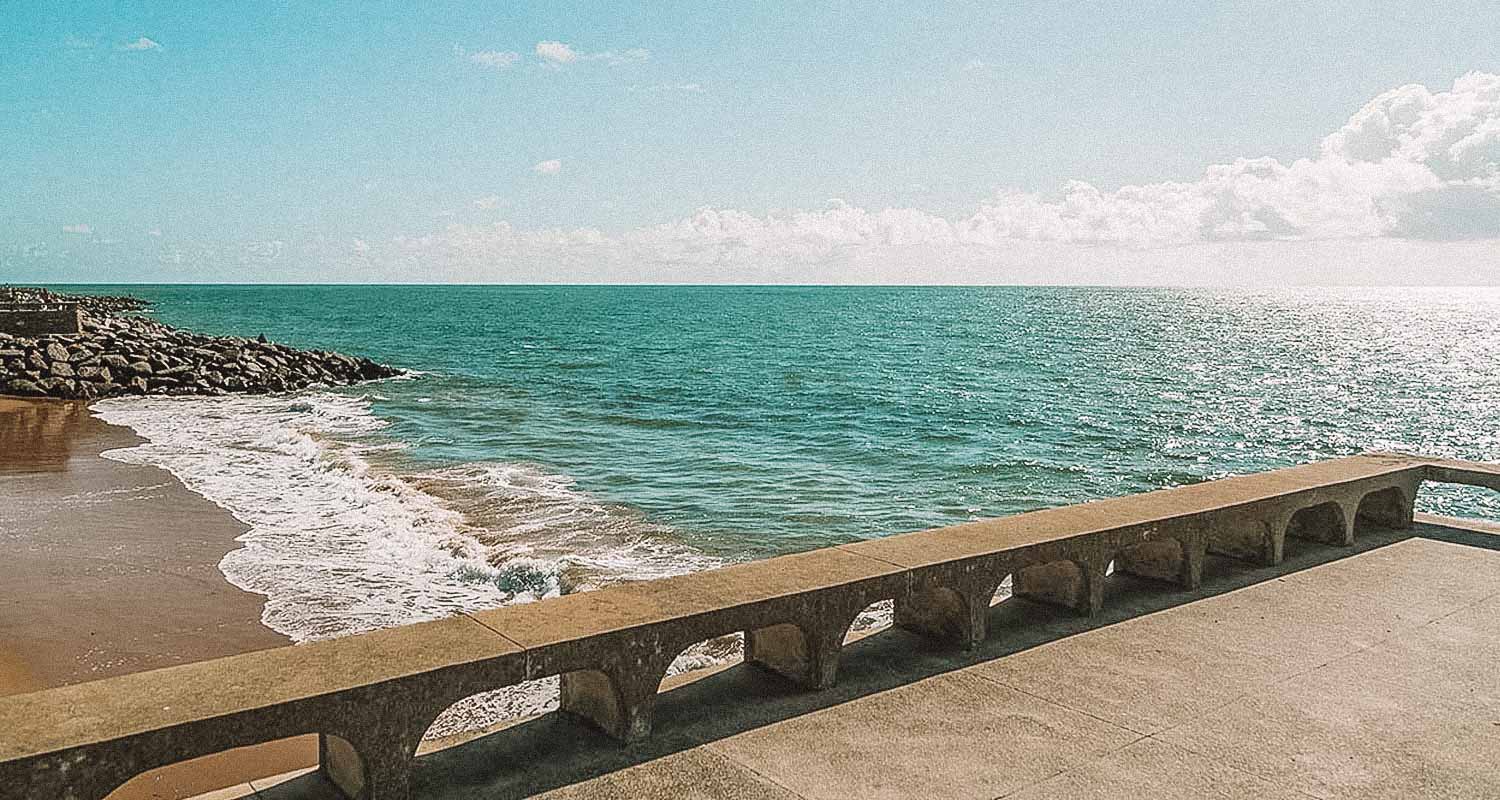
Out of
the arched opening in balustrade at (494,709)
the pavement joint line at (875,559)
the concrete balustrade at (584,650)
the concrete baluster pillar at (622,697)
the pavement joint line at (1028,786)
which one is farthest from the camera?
the arched opening in balustrade at (494,709)

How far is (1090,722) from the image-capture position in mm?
4832

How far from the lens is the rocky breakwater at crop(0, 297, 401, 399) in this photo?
30.5 m

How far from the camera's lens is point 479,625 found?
4488mm

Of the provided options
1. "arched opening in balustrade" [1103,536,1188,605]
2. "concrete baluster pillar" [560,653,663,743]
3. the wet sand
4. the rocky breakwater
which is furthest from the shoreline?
the rocky breakwater

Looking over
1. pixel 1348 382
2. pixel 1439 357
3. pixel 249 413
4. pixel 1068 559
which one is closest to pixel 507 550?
pixel 1068 559

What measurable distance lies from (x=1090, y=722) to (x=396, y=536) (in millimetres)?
11055

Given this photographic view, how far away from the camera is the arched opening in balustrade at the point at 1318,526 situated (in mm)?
8086

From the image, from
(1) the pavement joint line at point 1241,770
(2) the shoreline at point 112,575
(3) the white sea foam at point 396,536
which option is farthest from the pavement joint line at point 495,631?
(2) the shoreline at point 112,575

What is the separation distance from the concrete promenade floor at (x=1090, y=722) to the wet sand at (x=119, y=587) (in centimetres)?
395

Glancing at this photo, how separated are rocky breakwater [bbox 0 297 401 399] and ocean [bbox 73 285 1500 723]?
1.98 metres

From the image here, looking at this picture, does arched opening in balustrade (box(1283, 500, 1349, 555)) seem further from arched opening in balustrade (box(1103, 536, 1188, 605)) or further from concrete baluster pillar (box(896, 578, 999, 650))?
concrete baluster pillar (box(896, 578, 999, 650))

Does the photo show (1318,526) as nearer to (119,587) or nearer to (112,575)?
(119,587)

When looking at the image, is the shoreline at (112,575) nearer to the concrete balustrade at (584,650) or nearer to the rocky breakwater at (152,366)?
the concrete balustrade at (584,650)

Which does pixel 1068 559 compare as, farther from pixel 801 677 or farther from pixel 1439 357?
pixel 1439 357
